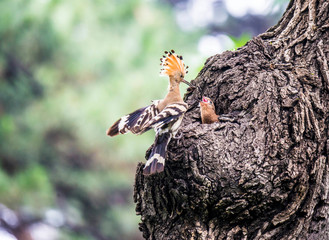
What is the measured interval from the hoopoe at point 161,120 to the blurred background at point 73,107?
7.65ft

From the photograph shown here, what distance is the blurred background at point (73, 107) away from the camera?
16.9 ft

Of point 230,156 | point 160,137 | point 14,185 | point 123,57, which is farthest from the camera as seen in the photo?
point 123,57

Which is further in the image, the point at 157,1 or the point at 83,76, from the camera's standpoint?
the point at 157,1

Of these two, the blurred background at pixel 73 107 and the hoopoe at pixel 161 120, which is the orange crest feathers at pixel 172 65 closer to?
the hoopoe at pixel 161 120

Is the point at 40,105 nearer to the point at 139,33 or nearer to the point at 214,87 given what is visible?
the point at 139,33

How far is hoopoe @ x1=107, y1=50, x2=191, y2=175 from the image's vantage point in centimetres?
187

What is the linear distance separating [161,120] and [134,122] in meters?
0.20

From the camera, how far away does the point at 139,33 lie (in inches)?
226

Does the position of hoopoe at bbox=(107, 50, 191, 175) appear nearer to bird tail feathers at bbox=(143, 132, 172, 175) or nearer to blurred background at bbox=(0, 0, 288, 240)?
bird tail feathers at bbox=(143, 132, 172, 175)

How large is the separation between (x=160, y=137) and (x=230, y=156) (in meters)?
0.37

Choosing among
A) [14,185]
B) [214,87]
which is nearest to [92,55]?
[14,185]

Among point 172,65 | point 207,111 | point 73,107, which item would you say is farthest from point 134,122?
point 73,107

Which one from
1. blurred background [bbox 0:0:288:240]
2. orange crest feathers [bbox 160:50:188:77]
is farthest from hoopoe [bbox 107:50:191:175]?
blurred background [bbox 0:0:288:240]

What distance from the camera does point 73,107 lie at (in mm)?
5215
